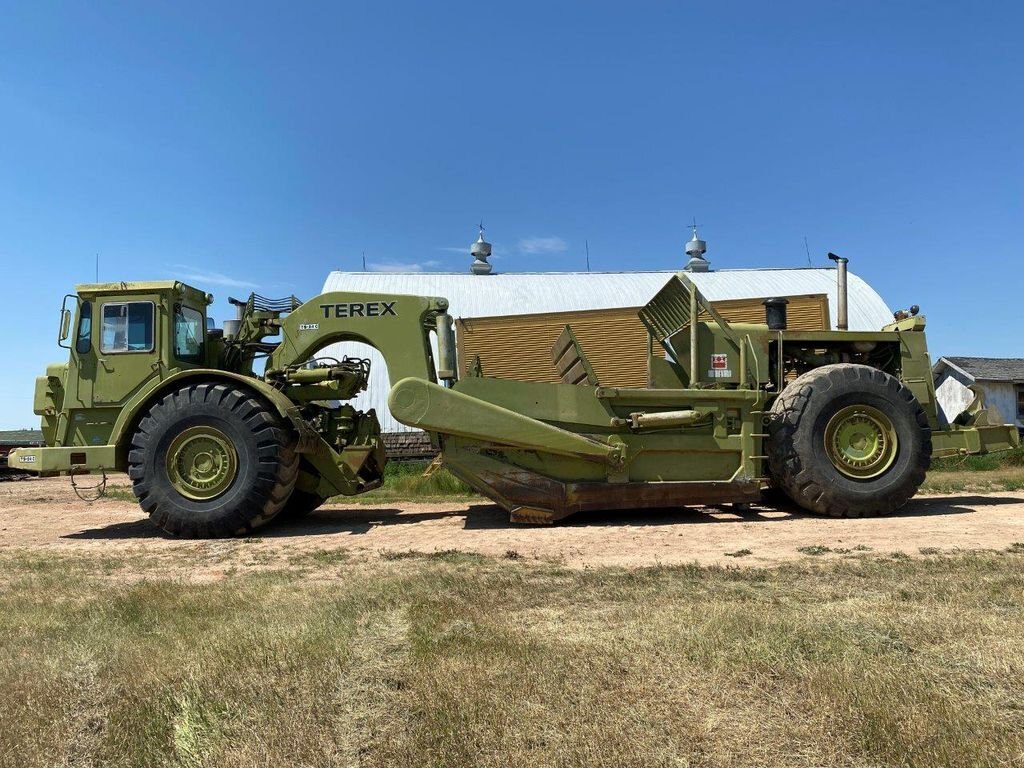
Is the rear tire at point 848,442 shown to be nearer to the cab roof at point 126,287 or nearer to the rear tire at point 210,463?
the rear tire at point 210,463

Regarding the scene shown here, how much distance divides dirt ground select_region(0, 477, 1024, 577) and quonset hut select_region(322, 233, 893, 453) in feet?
20.9

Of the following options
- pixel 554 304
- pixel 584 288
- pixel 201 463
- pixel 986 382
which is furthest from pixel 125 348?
pixel 986 382

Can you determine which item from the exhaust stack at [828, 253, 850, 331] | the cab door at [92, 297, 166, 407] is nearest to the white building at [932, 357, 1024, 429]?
the exhaust stack at [828, 253, 850, 331]

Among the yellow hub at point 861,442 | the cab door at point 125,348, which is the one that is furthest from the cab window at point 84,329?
the yellow hub at point 861,442

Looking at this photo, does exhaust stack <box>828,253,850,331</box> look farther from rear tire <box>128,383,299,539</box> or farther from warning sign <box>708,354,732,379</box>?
rear tire <box>128,383,299,539</box>

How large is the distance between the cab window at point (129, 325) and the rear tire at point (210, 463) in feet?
3.24

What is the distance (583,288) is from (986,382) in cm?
1434

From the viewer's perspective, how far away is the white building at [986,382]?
83.3 ft

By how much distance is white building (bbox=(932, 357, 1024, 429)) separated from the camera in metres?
25.4

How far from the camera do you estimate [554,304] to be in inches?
949

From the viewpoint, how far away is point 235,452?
8359 millimetres

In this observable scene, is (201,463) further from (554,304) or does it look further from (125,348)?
(554,304)

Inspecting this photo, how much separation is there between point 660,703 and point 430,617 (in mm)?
1636

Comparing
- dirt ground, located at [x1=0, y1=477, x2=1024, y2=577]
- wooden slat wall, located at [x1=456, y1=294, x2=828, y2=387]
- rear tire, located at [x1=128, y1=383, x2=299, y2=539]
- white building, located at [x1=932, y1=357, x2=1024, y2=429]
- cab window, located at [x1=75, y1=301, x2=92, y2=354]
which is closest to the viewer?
dirt ground, located at [x1=0, y1=477, x2=1024, y2=577]
